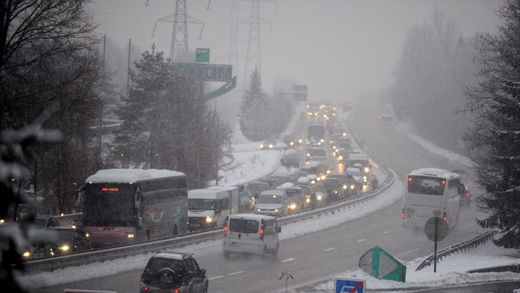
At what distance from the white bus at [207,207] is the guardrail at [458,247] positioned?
44.5 feet

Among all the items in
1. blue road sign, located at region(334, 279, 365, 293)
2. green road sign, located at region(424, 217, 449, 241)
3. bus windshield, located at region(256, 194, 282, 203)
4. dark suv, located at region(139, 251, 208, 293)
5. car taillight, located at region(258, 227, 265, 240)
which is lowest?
bus windshield, located at region(256, 194, 282, 203)

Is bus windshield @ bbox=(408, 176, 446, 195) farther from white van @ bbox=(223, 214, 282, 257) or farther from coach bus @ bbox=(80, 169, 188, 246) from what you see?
coach bus @ bbox=(80, 169, 188, 246)

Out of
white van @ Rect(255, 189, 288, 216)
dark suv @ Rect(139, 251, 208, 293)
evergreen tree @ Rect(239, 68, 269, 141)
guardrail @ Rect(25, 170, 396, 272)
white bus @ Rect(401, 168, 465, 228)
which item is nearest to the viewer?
dark suv @ Rect(139, 251, 208, 293)

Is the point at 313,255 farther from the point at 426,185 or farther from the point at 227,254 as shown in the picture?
the point at 426,185

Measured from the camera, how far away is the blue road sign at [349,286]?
12328 mm

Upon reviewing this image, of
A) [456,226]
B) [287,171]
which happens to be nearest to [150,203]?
[456,226]

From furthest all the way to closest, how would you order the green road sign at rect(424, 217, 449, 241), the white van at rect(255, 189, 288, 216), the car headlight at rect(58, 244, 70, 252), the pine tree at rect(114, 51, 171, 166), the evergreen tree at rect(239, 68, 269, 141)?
the evergreen tree at rect(239, 68, 269, 141)
the pine tree at rect(114, 51, 171, 166)
the white van at rect(255, 189, 288, 216)
the car headlight at rect(58, 244, 70, 252)
the green road sign at rect(424, 217, 449, 241)

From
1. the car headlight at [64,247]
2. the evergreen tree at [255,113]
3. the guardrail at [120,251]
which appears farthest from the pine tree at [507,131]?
the evergreen tree at [255,113]

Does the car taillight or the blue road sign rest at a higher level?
the blue road sign

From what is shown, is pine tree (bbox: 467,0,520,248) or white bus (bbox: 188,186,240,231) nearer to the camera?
pine tree (bbox: 467,0,520,248)

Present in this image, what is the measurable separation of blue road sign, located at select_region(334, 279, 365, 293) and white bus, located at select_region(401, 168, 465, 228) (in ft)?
98.3

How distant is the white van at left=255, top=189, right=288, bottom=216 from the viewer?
1812 inches

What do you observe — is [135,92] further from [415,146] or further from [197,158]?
[415,146]

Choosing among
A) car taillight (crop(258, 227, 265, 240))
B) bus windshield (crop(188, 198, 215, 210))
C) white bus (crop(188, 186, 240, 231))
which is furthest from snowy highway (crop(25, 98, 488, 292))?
bus windshield (crop(188, 198, 215, 210))
